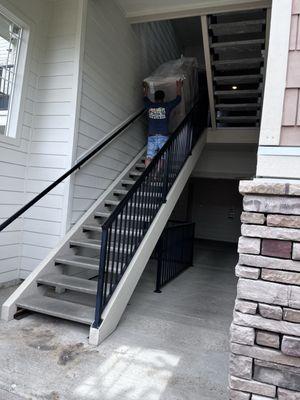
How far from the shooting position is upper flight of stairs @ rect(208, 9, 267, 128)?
4.53m

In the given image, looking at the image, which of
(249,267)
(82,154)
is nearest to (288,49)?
(249,267)

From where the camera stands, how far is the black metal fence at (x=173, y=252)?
4324mm

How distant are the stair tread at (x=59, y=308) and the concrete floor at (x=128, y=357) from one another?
0.39 feet

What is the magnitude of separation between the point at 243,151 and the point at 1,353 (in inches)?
216

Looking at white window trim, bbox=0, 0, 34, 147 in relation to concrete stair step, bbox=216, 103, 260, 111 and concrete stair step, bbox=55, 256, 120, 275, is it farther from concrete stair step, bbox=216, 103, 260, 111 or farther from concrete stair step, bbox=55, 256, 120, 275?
concrete stair step, bbox=216, 103, 260, 111

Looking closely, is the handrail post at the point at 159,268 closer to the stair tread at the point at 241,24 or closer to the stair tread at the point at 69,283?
the stair tread at the point at 69,283

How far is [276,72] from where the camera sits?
1.74m

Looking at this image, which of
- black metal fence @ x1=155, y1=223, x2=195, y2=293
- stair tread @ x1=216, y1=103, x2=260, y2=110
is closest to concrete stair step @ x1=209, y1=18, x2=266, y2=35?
stair tread @ x1=216, y1=103, x2=260, y2=110

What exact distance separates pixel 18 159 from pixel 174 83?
9.16ft

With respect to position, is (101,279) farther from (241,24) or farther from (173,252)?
(241,24)

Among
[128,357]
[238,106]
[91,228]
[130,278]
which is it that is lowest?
[128,357]

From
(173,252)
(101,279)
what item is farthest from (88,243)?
(173,252)

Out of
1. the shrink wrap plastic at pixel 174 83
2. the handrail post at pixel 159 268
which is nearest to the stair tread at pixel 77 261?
the handrail post at pixel 159 268

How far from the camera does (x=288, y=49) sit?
1.72 metres
